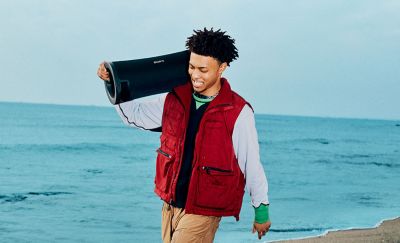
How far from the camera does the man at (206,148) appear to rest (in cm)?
309

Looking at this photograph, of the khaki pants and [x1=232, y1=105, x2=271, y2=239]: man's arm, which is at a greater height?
[x1=232, y1=105, x2=271, y2=239]: man's arm

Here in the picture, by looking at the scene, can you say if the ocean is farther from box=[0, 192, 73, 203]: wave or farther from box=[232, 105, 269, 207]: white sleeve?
box=[232, 105, 269, 207]: white sleeve

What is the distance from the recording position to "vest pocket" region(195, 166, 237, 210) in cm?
309

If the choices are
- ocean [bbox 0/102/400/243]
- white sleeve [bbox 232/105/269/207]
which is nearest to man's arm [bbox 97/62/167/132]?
white sleeve [bbox 232/105/269/207]

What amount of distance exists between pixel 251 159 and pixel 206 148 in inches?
9.6

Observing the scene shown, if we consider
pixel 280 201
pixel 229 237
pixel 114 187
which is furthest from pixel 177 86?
pixel 114 187

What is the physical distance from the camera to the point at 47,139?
125ft

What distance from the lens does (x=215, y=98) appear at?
3109 mm

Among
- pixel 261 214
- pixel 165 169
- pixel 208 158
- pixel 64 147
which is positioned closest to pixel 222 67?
pixel 208 158

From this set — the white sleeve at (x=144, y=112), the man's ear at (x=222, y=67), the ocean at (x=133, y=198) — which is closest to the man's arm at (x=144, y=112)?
the white sleeve at (x=144, y=112)

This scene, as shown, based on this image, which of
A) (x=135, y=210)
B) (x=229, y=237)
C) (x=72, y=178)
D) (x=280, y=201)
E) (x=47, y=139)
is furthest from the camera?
(x=47, y=139)

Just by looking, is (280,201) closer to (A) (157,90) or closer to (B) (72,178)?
(B) (72,178)

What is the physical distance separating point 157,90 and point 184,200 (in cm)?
59

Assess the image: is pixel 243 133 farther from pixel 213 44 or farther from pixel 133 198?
pixel 133 198
